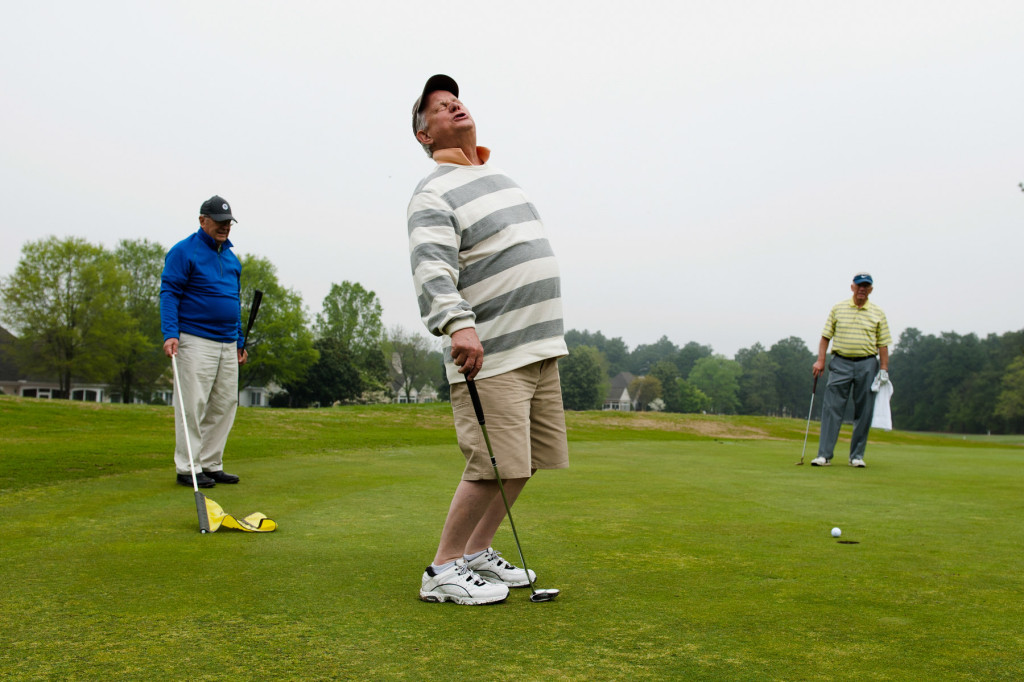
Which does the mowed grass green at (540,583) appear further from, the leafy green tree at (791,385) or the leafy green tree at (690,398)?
the leafy green tree at (791,385)

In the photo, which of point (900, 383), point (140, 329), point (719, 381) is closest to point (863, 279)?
point (140, 329)

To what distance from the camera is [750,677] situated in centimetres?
191

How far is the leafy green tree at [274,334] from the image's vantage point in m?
57.0

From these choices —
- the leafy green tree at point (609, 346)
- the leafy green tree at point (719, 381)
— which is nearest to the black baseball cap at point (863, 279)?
the leafy green tree at point (719, 381)

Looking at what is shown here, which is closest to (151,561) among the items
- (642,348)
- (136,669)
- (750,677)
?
(136,669)

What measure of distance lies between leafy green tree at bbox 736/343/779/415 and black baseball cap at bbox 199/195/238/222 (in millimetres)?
124130

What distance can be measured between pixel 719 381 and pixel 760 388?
7798 mm

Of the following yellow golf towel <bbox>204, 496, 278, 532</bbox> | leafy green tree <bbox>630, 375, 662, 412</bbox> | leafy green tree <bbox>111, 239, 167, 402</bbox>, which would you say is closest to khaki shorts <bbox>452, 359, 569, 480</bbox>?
yellow golf towel <bbox>204, 496, 278, 532</bbox>

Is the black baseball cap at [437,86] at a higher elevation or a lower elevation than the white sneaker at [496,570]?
higher

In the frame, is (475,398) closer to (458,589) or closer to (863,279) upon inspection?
(458,589)

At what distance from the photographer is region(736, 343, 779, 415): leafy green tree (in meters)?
125

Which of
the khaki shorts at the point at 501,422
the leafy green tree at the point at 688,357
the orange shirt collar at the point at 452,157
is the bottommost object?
the khaki shorts at the point at 501,422

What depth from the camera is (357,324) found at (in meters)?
73.6

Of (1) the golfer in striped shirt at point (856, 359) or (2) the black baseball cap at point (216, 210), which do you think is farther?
(1) the golfer in striped shirt at point (856, 359)
